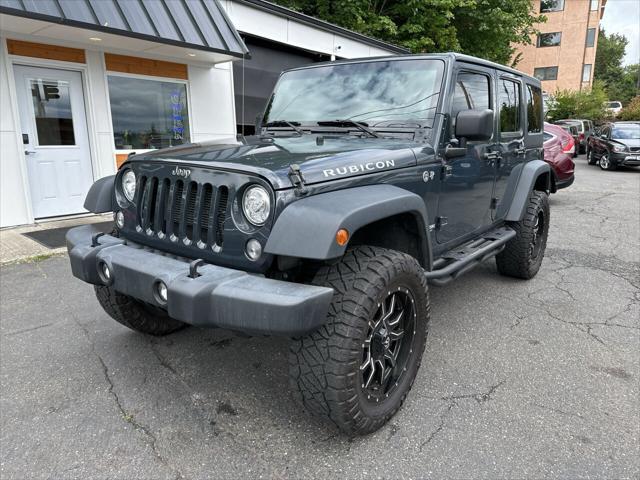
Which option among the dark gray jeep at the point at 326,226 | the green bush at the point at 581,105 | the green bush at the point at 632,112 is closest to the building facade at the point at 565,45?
the green bush at the point at 581,105

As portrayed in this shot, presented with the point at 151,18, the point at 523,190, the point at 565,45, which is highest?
the point at 565,45

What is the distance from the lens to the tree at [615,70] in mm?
53594

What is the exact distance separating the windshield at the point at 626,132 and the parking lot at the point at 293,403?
14.5 metres

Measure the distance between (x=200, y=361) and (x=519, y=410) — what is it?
200 centimetres

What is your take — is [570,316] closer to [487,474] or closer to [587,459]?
[587,459]

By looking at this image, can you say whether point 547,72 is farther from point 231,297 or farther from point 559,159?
point 231,297

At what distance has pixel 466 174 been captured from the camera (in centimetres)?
345

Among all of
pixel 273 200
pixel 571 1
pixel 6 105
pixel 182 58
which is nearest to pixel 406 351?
pixel 273 200

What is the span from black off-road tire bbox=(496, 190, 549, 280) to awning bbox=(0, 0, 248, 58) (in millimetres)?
5669

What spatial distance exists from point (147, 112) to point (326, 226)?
7382 millimetres

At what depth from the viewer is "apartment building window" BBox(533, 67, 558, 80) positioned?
3957 centimetres

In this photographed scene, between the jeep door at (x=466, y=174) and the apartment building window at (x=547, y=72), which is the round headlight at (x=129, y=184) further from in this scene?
the apartment building window at (x=547, y=72)

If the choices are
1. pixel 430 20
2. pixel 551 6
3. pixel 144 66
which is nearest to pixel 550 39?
pixel 551 6

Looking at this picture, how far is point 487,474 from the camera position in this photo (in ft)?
7.08
